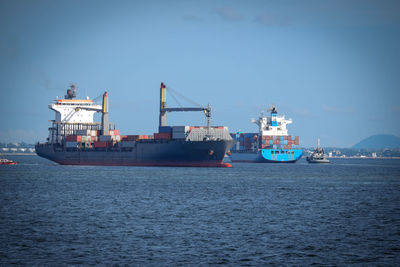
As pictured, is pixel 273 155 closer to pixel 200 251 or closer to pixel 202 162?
pixel 202 162

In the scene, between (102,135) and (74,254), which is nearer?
(74,254)

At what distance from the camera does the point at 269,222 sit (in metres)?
33.2

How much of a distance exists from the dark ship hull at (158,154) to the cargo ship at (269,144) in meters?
51.5

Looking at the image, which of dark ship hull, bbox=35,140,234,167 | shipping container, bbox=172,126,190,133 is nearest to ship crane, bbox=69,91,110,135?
dark ship hull, bbox=35,140,234,167

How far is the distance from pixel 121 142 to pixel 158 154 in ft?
31.3

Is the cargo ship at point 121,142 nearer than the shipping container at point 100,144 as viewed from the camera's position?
Yes

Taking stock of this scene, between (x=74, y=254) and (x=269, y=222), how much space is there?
13.0 meters

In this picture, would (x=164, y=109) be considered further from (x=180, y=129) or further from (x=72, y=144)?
(x=72, y=144)

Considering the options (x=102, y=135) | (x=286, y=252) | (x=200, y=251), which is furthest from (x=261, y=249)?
(x=102, y=135)

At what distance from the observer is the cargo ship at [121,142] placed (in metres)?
94.9

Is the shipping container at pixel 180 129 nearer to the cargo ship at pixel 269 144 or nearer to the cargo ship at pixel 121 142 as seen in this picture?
the cargo ship at pixel 121 142

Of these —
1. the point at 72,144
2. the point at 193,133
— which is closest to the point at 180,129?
the point at 193,133

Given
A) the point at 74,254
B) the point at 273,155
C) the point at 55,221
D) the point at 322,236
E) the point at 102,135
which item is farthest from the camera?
the point at 273,155

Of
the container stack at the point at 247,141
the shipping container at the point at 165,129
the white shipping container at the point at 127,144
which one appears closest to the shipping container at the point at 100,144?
the white shipping container at the point at 127,144
